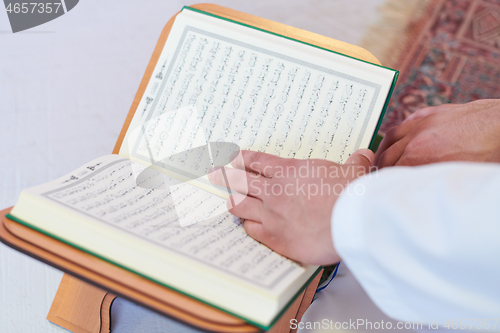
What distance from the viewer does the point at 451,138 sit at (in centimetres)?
47

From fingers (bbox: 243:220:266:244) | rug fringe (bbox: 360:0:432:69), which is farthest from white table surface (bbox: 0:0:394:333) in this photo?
rug fringe (bbox: 360:0:432:69)

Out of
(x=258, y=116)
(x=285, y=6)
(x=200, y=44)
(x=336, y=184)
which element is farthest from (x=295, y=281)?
(x=285, y=6)

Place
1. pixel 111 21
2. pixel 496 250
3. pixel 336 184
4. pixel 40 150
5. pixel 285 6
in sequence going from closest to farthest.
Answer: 1. pixel 496 250
2. pixel 336 184
3. pixel 40 150
4. pixel 111 21
5. pixel 285 6

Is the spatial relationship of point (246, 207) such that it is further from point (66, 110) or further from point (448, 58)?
point (448, 58)

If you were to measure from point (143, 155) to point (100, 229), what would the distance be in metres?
0.17

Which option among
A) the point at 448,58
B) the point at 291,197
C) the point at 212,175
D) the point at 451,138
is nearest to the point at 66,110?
the point at 212,175

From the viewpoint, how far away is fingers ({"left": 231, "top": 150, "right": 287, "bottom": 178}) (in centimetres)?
45

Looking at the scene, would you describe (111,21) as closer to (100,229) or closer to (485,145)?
(100,229)

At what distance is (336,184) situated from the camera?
41cm

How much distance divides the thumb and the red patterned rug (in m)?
0.69

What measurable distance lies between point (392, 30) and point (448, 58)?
21cm

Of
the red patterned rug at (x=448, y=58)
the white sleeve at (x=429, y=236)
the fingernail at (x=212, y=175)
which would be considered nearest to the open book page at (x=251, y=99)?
the fingernail at (x=212, y=175)

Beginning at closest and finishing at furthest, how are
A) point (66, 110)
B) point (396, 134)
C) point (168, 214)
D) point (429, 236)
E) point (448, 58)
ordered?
point (429, 236) < point (168, 214) < point (396, 134) < point (66, 110) < point (448, 58)

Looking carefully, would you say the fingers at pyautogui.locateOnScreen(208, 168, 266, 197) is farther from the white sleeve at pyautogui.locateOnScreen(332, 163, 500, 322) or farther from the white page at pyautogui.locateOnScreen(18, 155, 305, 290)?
the white sleeve at pyautogui.locateOnScreen(332, 163, 500, 322)
